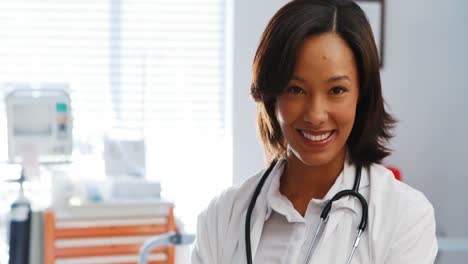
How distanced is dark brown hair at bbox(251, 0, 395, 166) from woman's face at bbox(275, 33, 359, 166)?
15 mm

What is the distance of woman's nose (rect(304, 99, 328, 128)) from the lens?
3.54 ft

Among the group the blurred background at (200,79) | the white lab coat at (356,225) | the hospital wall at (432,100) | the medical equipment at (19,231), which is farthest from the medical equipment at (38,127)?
the hospital wall at (432,100)

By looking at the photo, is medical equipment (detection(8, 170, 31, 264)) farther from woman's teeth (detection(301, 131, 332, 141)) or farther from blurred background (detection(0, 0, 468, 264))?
blurred background (detection(0, 0, 468, 264))

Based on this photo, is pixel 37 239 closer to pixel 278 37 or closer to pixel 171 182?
pixel 278 37

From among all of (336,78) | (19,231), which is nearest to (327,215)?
(336,78)

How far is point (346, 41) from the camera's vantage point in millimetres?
1091

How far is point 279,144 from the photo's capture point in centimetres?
130

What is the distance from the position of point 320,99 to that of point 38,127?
92 cm

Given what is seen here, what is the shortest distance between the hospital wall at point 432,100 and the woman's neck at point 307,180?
1.87 m

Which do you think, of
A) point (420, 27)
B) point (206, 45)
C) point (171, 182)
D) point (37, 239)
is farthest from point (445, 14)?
point (37, 239)

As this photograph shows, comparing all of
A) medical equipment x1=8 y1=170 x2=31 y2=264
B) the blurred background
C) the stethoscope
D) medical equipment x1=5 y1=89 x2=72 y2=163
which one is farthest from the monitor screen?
the blurred background

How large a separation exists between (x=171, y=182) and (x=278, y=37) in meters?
2.17

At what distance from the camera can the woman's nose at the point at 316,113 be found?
108 centimetres

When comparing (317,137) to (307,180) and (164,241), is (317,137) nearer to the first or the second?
(307,180)
